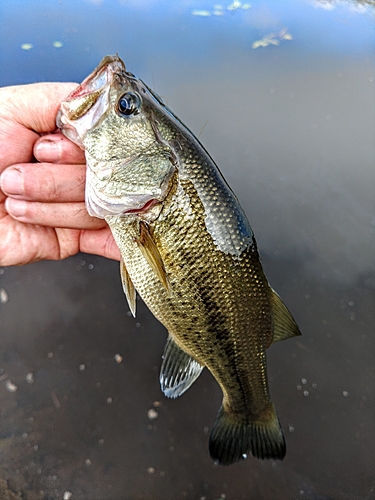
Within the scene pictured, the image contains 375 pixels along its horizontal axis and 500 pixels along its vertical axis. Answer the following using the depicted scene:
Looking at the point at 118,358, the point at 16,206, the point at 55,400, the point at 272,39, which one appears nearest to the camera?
the point at 16,206

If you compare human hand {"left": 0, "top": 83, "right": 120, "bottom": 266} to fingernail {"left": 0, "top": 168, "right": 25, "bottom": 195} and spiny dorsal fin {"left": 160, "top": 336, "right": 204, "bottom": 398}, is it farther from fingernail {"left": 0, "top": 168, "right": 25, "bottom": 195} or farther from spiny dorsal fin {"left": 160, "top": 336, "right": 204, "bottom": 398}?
spiny dorsal fin {"left": 160, "top": 336, "right": 204, "bottom": 398}

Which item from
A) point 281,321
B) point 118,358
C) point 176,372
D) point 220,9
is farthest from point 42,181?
point 220,9

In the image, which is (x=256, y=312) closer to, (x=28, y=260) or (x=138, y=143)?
(x=138, y=143)

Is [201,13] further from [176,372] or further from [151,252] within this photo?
[176,372]

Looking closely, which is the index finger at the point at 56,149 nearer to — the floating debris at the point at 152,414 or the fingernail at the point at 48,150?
the fingernail at the point at 48,150

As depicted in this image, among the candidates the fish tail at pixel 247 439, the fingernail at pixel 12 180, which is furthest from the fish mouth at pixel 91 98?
the fish tail at pixel 247 439

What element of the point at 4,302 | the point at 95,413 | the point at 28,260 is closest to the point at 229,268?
the point at 28,260

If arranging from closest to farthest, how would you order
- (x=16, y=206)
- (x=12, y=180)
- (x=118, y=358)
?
(x=12, y=180)
(x=16, y=206)
(x=118, y=358)

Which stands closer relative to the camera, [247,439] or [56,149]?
[56,149]
